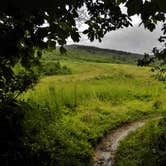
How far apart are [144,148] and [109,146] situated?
6.07ft

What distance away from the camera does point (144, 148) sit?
15914 mm

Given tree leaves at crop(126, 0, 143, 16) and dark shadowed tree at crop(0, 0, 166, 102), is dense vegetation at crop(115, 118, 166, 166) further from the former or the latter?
tree leaves at crop(126, 0, 143, 16)

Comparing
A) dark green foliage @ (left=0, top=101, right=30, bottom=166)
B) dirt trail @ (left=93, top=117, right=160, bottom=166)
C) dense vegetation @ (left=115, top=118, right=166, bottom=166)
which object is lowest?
dirt trail @ (left=93, top=117, right=160, bottom=166)

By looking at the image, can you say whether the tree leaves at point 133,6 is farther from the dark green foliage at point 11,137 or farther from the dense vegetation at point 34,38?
the dark green foliage at point 11,137

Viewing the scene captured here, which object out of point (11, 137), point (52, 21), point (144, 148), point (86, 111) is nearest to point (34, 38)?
point (52, 21)

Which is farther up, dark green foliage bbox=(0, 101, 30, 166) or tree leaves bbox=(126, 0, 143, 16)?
tree leaves bbox=(126, 0, 143, 16)

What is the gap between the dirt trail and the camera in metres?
14.9

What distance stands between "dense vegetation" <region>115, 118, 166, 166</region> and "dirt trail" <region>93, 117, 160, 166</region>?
330 mm

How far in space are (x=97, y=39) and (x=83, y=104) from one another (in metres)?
20.6

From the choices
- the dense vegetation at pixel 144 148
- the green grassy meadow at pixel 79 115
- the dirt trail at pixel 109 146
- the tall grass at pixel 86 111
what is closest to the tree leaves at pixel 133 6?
the tall grass at pixel 86 111

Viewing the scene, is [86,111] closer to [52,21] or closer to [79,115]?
[79,115]

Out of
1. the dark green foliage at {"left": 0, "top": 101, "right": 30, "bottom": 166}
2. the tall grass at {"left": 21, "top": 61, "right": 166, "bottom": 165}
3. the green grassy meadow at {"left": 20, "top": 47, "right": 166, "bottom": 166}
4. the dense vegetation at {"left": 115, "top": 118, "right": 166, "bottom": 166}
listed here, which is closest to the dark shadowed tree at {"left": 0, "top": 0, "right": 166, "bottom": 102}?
the dark green foliage at {"left": 0, "top": 101, "right": 30, "bottom": 166}

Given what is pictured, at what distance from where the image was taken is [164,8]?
3027mm

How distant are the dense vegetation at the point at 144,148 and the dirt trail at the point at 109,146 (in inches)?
13.0
